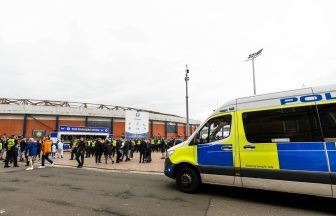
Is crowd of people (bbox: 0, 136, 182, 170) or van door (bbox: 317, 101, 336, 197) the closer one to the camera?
van door (bbox: 317, 101, 336, 197)

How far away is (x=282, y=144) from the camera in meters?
5.66

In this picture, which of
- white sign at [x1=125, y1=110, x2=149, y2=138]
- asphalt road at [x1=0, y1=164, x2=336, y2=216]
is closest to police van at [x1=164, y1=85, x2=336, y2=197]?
asphalt road at [x1=0, y1=164, x2=336, y2=216]

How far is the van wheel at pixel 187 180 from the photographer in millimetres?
6920

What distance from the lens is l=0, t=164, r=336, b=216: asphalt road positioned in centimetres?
528

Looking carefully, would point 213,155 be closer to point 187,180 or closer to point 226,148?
point 226,148

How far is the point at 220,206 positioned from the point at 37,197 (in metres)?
4.93

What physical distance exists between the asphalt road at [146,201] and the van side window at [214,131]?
5.23 feet

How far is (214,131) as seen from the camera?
22.5 ft

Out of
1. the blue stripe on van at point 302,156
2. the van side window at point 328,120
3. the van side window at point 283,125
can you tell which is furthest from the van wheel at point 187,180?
the van side window at point 328,120

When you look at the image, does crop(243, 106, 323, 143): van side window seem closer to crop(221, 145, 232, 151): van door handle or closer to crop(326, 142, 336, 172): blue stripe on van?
crop(326, 142, 336, 172): blue stripe on van

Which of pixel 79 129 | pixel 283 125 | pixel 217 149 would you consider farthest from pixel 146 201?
pixel 79 129

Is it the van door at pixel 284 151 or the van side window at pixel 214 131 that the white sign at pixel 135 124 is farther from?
the van door at pixel 284 151

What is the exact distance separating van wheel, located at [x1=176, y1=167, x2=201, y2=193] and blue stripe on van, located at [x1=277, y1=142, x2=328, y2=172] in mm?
2417

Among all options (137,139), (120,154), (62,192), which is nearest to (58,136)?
(137,139)
